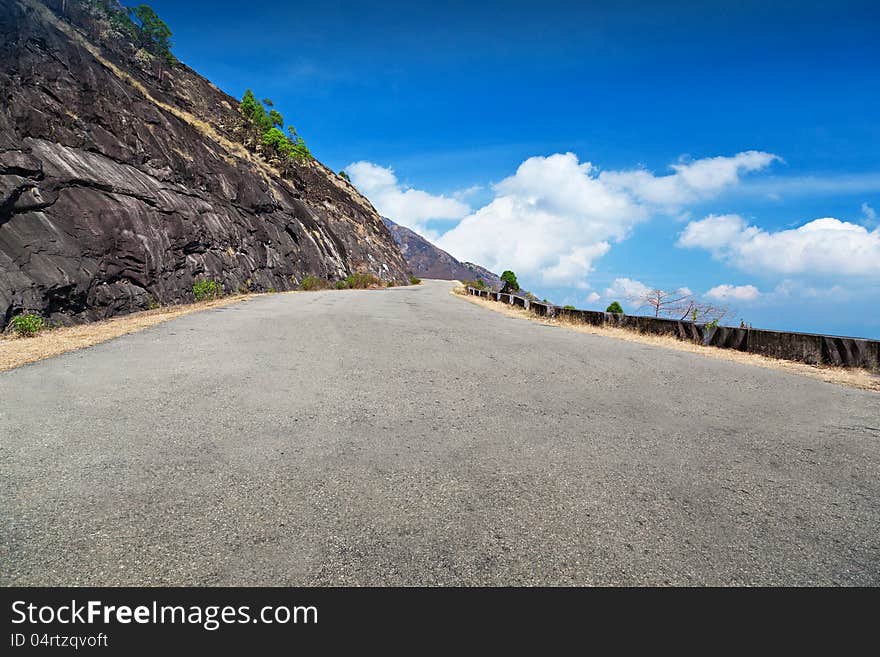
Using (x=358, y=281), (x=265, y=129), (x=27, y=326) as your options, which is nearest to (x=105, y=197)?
(x=27, y=326)

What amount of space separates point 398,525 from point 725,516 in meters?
2.24

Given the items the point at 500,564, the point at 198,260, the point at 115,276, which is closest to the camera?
the point at 500,564

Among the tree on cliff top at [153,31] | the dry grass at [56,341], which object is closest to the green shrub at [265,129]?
the tree on cliff top at [153,31]

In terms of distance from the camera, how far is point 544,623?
208cm

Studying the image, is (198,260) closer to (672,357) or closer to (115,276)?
(115,276)

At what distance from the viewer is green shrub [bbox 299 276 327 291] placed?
32844 mm

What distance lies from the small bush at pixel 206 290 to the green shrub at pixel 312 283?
37.2ft

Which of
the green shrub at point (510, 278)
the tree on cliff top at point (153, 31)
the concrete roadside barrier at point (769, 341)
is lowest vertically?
the concrete roadside barrier at point (769, 341)

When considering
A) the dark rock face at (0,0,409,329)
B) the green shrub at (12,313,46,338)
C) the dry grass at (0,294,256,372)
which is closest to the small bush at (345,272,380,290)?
the dark rock face at (0,0,409,329)

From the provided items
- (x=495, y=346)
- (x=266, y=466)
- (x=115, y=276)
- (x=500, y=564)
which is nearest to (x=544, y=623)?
(x=500, y=564)

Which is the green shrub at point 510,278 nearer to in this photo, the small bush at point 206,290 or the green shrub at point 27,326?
the small bush at point 206,290

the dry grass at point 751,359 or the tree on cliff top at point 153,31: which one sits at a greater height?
the tree on cliff top at point 153,31

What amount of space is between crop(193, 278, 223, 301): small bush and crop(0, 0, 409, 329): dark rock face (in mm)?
319

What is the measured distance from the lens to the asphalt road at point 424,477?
95.2 inches
